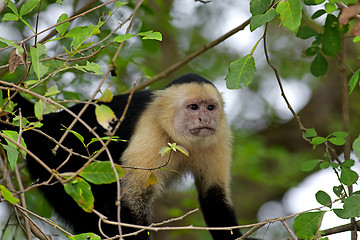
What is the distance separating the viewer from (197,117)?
3.71 meters

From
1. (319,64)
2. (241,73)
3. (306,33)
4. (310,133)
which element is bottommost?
(310,133)

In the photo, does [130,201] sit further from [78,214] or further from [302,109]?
[302,109]

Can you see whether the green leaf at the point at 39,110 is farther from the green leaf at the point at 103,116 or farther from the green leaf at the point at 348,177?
the green leaf at the point at 348,177

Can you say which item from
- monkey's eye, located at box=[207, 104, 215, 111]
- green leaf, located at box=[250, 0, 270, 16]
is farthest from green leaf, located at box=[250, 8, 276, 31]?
monkey's eye, located at box=[207, 104, 215, 111]

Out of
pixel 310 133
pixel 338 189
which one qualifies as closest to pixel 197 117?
pixel 310 133

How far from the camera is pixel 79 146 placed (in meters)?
4.07

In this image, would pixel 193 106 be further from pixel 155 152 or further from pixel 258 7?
pixel 258 7

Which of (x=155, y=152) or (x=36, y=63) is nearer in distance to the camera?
(x=36, y=63)

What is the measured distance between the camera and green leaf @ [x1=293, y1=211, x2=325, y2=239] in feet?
8.17

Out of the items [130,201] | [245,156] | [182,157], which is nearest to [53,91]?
[130,201]

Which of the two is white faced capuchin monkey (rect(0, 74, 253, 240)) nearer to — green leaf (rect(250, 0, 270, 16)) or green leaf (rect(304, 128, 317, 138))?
green leaf (rect(304, 128, 317, 138))

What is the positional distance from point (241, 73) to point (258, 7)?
1.16ft

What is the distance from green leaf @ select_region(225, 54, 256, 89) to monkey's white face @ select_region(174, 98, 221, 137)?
1057 millimetres

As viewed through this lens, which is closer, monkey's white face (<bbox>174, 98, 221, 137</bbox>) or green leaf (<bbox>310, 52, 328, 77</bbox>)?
green leaf (<bbox>310, 52, 328, 77</bbox>)
